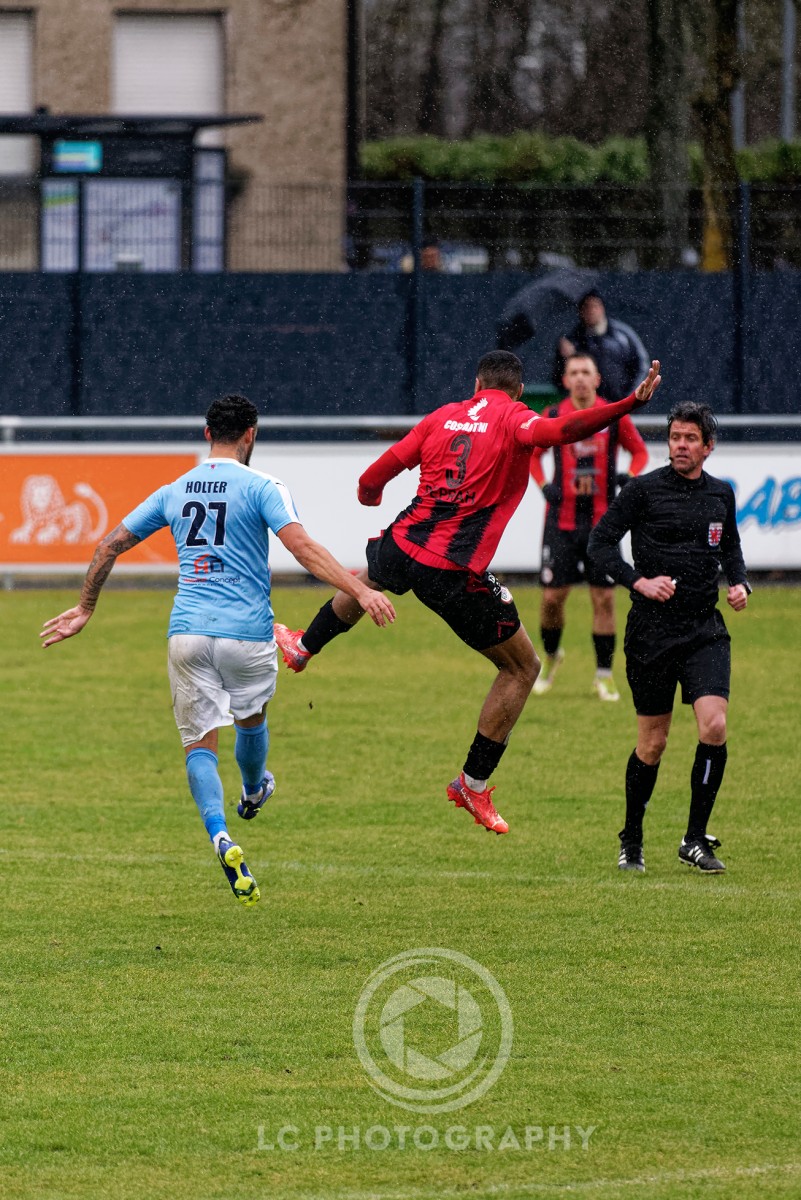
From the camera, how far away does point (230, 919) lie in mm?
8281

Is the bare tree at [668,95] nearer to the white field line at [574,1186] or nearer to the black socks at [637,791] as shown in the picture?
the black socks at [637,791]

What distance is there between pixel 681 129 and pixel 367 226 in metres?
5.56

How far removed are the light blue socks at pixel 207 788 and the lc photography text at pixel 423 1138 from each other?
2129 mm

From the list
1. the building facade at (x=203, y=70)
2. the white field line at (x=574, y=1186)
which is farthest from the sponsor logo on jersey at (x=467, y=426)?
the building facade at (x=203, y=70)

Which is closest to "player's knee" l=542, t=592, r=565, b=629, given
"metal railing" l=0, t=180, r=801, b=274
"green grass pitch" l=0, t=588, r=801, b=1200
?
"green grass pitch" l=0, t=588, r=801, b=1200

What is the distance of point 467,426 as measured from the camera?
8.64 m

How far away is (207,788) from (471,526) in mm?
1730

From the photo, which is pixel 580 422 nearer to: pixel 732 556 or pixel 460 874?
pixel 732 556

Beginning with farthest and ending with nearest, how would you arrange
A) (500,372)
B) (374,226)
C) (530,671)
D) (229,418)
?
(374,226) < (530,671) < (500,372) < (229,418)

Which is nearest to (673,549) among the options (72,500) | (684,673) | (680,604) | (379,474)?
(680,604)

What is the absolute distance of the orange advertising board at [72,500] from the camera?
18984mm

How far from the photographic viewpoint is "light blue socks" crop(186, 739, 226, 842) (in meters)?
7.78

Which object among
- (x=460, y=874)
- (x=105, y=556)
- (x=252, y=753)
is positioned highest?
(x=105, y=556)

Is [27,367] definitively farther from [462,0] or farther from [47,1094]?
[462,0]
